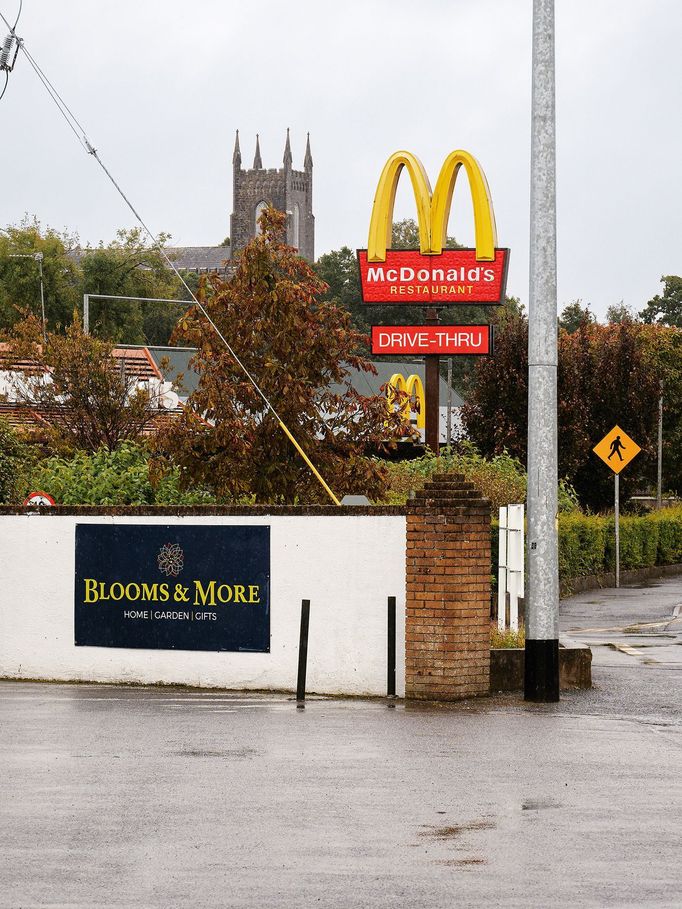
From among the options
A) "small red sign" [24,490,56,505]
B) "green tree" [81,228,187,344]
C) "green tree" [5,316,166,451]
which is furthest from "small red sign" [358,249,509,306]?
"green tree" [81,228,187,344]

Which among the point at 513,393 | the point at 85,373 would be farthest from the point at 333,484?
the point at 513,393

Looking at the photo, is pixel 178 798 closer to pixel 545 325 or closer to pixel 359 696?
pixel 359 696

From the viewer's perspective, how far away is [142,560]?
1565 centimetres

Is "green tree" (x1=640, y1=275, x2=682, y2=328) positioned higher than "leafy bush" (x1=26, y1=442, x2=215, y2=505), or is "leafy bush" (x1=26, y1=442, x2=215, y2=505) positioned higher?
"green tree" (x1=640, y1=275, x2=682, y2=328)

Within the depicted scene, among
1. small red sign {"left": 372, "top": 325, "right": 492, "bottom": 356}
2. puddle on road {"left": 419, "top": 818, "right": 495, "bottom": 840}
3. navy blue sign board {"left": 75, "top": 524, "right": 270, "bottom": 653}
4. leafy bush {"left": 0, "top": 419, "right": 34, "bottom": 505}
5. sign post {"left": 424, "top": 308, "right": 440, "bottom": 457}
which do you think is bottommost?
puddle on road {"left": 419, "top": 818, "right": 495, "bottom": 840}

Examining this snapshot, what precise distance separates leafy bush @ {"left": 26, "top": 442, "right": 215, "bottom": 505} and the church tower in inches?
5738

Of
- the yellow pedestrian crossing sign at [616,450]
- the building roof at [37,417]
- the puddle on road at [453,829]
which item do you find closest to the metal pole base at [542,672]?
the puddle on road at [453,829]

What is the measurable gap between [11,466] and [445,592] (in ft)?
33.8

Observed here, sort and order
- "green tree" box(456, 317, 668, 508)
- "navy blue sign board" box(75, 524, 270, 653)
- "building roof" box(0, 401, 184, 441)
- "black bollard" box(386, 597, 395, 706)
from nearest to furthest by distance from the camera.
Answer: "black bollard" box(386, 597, 395, 706), "navy blue sign board" box(75, 524, 270, 653), "building roof" box(0, 401, 184, 441), "green tree" box(456, 317, 668, 508)

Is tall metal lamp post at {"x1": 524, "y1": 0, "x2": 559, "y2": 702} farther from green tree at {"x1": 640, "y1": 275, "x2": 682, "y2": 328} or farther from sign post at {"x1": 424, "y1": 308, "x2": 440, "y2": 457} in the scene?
green tree at {"x1": 640, "y1": 275, "x2": 682, "y2": 328}

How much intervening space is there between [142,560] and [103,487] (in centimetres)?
622

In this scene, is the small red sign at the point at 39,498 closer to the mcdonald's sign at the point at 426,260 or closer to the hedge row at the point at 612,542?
the hedge row at the point at 612,542

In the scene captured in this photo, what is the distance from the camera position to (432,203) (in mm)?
33781

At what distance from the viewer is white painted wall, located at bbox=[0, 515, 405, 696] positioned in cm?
1445
